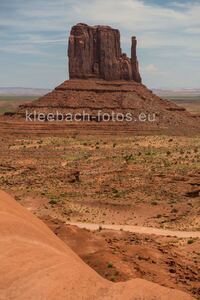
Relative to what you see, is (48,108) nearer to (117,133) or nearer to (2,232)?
(117,133)

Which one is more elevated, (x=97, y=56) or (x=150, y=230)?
(x=97, y=56)

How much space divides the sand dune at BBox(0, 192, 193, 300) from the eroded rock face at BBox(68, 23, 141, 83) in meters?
111

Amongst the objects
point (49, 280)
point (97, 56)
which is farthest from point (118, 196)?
point (97, 56)

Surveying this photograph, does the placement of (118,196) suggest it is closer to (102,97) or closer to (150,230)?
(150,230)

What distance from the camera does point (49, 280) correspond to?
11133mm

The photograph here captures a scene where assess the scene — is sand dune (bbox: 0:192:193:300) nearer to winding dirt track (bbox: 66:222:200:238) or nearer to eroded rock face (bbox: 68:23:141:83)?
winding dirt track (bbox: 66:222:200:238)

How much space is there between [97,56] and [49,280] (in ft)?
382

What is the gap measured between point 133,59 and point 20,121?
126 feet

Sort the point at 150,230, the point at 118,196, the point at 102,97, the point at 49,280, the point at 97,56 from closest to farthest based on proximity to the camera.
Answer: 1. the point at 49,280
2. the point at 150,230
3. the point at 118,196
4. the point at 102,97
5. the point at 97,56

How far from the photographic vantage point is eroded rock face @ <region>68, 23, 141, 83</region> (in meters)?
122

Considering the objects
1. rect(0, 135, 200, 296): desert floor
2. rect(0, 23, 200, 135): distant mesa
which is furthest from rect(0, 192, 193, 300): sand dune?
rect(0, 23, 200, 135): distant mesa

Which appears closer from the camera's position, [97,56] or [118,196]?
[118,196]

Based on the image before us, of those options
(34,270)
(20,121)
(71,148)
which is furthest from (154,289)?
(20,121)

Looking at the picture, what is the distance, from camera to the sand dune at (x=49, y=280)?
10.8m
